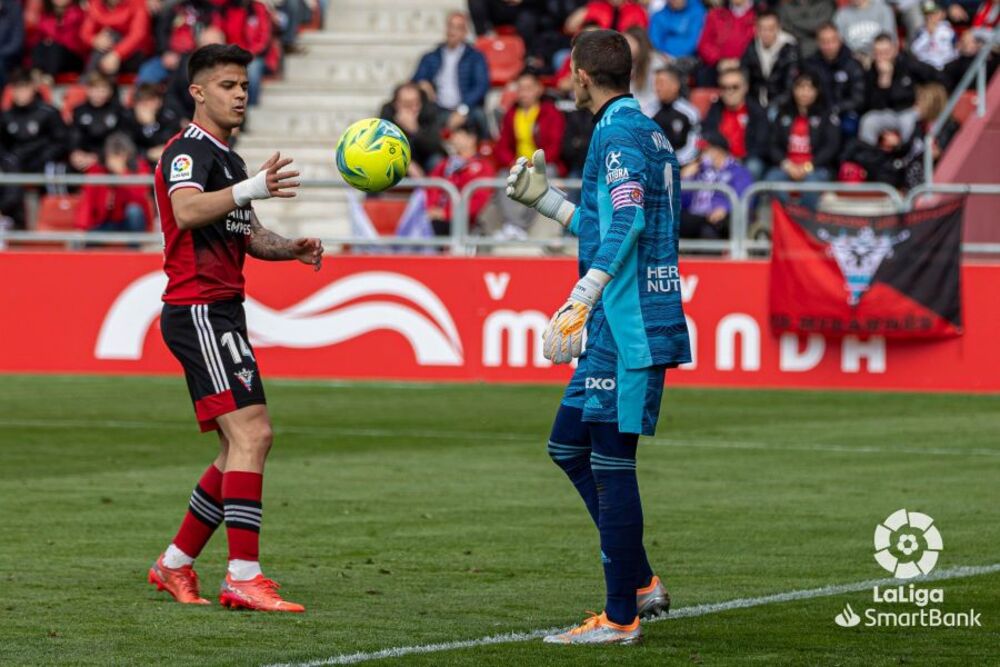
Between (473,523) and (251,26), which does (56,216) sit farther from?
(473,523)

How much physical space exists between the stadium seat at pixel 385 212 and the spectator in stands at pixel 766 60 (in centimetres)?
436

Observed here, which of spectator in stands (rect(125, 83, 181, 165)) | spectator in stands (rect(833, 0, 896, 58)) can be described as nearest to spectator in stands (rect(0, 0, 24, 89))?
spectator in stands (rect(125, 83, 181, 165))

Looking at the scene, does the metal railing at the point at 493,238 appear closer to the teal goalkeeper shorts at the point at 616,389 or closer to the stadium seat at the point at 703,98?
the stadium seat at the point at 703,98

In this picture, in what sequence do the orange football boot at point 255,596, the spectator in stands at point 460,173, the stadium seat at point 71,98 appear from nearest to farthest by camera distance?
the orange football boot at point 255,596, the spectator in stands at point 460,173, the stadium seat at point 71,98

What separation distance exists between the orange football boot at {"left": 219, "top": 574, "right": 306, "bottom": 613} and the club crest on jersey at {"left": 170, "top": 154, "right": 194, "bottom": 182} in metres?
1.67

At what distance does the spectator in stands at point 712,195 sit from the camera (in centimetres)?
2048

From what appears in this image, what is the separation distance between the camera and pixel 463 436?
15.6 m

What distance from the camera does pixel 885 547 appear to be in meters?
9.90

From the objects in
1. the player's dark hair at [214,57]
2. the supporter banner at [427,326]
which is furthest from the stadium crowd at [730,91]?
the player's dark hair at [214,57]

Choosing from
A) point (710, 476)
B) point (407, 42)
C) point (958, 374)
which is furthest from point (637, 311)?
point (407, 42)

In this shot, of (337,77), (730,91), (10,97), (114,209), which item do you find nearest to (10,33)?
(10,97)

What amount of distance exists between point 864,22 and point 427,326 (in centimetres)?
720

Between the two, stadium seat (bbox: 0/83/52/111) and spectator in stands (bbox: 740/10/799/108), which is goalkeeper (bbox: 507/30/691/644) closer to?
spectator in stands (bbox: 740/10/799/108)

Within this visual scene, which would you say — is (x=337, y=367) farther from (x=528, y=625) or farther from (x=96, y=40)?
(x=528, y=625)
